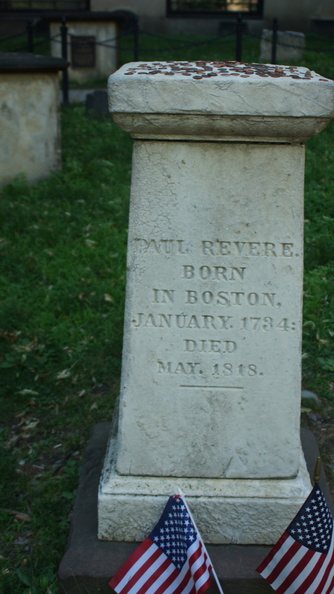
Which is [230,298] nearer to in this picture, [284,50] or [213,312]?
[213,312]

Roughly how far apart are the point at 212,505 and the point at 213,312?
2.29 feet

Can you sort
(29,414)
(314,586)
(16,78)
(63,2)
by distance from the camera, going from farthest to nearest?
(63,2), (16,78), (29,414), (314,586)

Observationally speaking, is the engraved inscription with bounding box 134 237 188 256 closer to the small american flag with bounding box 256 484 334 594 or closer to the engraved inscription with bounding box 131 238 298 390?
the engraved inscription with bounding box 131 238 298 390

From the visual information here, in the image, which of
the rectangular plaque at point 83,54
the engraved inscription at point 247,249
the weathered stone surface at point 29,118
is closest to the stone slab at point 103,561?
the engraved inscription at point 247,249

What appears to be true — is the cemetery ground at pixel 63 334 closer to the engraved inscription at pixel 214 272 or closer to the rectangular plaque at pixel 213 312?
the rectangular plaque at pixel 213 312

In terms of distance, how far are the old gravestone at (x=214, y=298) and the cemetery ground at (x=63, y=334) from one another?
52cm

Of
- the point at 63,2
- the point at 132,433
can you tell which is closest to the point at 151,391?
the point at 132,433

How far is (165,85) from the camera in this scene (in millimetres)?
2219

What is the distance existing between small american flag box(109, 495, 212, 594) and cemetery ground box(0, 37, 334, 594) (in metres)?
0.37

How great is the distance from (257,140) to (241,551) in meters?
1.45

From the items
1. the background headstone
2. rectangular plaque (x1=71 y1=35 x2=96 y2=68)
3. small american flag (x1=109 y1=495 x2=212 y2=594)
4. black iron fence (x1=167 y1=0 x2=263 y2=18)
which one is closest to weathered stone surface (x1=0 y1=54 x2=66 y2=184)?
rectangular plaque (x1=71 y1=35 x2=96 y2=68)

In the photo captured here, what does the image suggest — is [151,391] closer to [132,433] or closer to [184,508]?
[132,433]

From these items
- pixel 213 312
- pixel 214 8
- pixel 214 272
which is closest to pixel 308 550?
pixel 213 312

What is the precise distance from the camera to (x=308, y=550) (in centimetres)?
243
